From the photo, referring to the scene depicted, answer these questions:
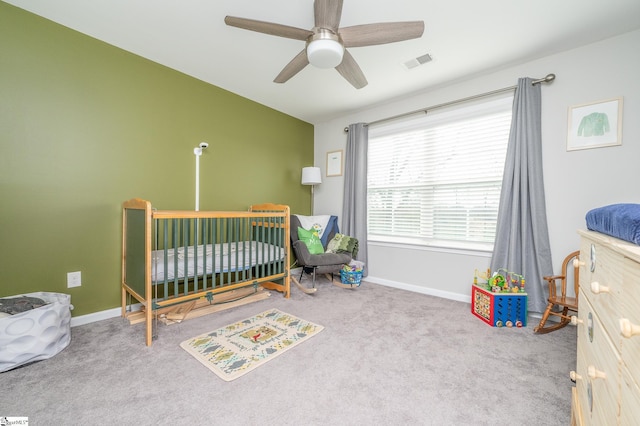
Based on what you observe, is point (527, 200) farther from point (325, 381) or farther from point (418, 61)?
point (325, 381)

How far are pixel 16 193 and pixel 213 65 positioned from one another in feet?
6.06

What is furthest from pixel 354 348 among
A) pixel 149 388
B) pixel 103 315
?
pixel 103 315

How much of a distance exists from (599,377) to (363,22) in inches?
88.5

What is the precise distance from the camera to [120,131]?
224cm

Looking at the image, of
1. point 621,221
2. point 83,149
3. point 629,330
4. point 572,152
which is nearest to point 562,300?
point 572,152

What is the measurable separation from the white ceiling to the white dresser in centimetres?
183

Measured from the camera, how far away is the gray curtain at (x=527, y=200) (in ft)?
7.33

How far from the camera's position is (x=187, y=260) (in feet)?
6.47

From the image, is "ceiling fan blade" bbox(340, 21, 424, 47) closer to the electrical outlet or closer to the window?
the window

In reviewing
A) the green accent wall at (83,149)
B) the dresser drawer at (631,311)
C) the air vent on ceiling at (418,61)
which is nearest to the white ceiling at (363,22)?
the air vent on ceiling at (418,61)

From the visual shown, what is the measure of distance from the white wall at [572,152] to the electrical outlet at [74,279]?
132 inches

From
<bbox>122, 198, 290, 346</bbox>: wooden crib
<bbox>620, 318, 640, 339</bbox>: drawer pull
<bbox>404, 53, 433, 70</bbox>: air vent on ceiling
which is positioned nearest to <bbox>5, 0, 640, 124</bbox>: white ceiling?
<bbox>404, 53, 433, 70</bbox>: air vent on ceiling

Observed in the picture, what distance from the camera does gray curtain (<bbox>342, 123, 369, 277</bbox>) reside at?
3432 mm

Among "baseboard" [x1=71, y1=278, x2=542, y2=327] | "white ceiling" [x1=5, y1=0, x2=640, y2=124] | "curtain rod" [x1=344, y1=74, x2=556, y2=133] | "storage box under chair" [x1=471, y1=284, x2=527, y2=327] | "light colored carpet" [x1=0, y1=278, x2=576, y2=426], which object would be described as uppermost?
"white ceiling" [x1=5, y1=0, x2=640, y2=124]
